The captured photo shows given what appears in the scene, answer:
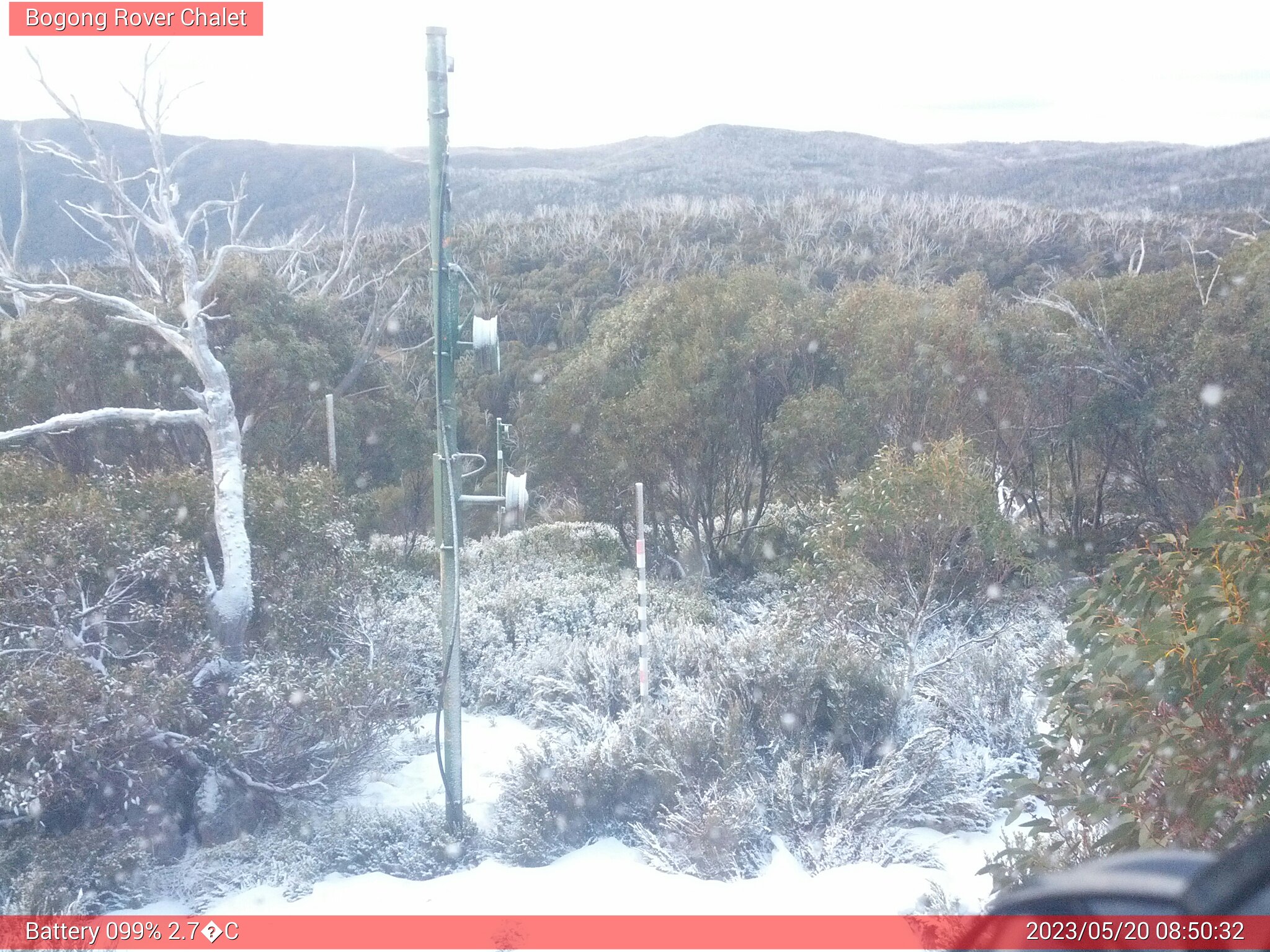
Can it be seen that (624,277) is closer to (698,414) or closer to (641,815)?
(698,414)

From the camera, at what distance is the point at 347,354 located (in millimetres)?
12922

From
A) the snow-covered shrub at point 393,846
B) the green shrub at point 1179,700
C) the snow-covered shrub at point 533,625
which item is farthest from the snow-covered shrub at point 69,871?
the green shrub at point 1179,700

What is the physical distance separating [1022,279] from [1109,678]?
2622cm

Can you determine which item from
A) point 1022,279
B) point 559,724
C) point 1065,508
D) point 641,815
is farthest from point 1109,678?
point 1022,279

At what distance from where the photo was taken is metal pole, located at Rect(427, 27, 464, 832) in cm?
557

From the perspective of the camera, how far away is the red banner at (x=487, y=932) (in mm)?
4203

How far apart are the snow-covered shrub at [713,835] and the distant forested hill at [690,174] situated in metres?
32.1

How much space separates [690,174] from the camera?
5284 centimetres

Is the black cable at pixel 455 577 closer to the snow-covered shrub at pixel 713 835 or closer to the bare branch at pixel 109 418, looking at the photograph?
the snow-covered shrub at pixel 713 835

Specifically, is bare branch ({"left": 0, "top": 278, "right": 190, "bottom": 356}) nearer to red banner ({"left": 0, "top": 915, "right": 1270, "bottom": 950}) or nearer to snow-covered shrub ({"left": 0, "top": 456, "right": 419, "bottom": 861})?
snow-covered shrub ({"left": 0, "top": 456, "right": 419, "bottom": 861})

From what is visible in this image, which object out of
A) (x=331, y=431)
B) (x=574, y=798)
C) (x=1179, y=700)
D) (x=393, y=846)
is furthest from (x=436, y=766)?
(x=331, y=431)

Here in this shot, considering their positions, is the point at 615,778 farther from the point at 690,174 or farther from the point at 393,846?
the point at 690,174

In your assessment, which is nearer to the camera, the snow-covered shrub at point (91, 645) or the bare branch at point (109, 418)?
the snow-covered shrub at point (91, 645)

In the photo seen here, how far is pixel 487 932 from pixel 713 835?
1.24 metres
